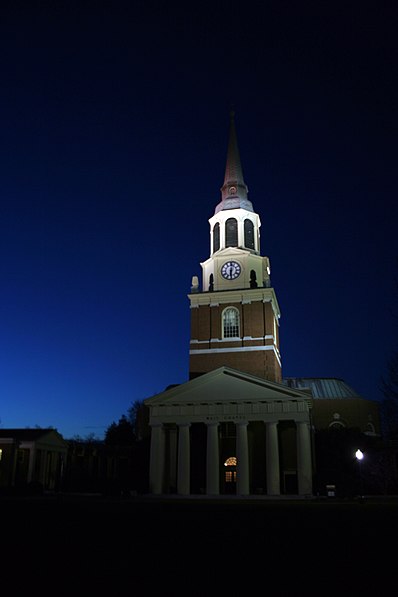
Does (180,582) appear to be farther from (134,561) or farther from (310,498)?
(310,498)

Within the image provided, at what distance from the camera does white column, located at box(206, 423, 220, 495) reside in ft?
132

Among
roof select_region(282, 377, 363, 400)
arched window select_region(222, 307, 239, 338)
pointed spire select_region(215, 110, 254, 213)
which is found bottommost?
roof select_region(282, 377, 363, 400)

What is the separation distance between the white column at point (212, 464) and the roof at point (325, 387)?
18.8 m

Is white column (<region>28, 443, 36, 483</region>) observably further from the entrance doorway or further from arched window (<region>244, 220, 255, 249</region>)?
arched window (<region>244, 220, 255, 249</region>)

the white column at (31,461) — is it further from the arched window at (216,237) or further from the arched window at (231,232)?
the arched window at (231,232)

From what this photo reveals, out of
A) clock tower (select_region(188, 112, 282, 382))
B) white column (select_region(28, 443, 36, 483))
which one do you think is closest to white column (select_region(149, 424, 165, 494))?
clock tower (select_region(188, 112, 282, 382))

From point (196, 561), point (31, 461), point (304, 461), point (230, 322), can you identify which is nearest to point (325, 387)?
point (230, 322)

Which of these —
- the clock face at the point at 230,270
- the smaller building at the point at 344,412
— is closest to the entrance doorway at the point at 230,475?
the smaller building at the point at 344,412

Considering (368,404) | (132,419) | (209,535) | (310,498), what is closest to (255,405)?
(310,498)

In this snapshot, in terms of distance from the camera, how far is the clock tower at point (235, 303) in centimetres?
4891

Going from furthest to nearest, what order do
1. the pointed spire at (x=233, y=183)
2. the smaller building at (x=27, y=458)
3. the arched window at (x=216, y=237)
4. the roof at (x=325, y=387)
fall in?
the roof at (x=325, y=387) → the pointed spire at (x=233, y=183) → the arched window at (x=216, y=237) → the smaller building at (x=27, y=458)

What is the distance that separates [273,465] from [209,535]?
2937 centimetres

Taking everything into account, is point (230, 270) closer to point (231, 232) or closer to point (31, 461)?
point (231, 232)

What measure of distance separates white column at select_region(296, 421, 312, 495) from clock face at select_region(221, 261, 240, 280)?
54.9ft
